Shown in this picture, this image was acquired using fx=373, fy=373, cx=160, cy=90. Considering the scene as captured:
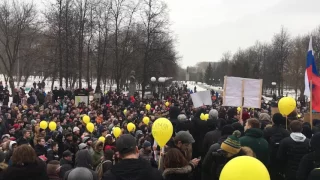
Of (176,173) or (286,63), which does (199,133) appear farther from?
(286,63)

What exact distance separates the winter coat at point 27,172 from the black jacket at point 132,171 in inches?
56.0

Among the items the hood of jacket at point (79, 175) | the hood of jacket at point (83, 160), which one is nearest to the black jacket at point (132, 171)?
the hood of jacket at point (79, 175)

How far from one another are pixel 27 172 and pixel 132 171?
1.67 meters

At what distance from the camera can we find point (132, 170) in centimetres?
362

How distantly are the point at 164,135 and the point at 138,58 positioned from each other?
39650 mm

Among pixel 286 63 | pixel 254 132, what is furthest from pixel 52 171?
pixel 286 63

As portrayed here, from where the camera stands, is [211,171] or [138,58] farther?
[138,58]

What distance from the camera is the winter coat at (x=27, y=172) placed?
4.49 metres

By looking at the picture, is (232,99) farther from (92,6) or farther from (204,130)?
(92,6)

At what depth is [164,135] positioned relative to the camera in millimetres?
5824

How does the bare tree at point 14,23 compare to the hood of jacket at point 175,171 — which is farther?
the bare tree at point 14,23

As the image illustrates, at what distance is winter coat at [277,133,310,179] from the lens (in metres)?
5.78

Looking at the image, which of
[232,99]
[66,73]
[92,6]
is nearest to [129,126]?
[232,99]

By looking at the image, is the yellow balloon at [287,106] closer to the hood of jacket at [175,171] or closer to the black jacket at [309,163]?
the black jacket at [309,163]
